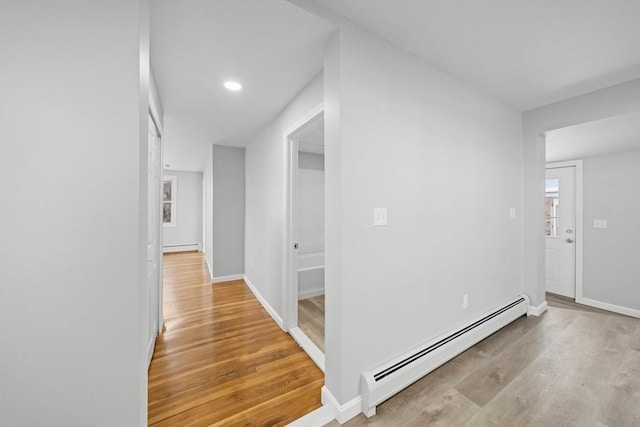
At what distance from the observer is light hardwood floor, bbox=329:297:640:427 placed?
56.0 inches

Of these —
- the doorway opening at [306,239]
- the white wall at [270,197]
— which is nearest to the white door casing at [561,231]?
the doorway opening at [306,239]

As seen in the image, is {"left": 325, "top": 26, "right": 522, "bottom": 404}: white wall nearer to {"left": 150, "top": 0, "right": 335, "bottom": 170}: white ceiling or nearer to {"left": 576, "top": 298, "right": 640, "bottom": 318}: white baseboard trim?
{"left": 150, "top": 0, "right": 335, "bottom": 170}: white ceiling

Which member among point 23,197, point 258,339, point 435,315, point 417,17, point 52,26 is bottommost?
point 258,339

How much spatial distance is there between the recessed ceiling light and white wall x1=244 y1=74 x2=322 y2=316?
52cm

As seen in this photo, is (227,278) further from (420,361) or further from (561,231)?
(561,231)

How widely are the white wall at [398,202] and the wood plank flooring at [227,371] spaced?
Result: 0.40m

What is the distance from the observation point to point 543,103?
265 cm

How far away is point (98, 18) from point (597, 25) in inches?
107

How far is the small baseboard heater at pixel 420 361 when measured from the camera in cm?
145

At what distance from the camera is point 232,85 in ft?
6.88

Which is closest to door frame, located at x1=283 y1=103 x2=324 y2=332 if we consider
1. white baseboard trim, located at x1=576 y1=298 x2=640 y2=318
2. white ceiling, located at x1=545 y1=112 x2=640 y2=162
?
white ceiling, located at x1=545 y1=112 x2=640 y2=162

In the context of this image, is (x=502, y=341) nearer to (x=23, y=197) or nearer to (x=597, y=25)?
(x=597, y=25)

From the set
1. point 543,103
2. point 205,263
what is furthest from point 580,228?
point 205,263

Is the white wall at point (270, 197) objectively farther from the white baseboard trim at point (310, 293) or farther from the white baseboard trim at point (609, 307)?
the white baseboard trim at point (609, 307)
